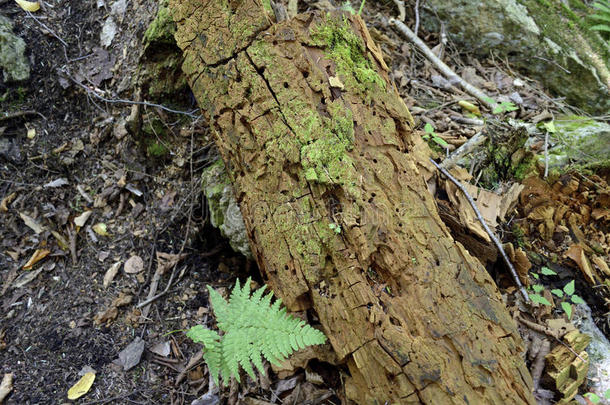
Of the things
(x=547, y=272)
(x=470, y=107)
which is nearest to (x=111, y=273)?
(x=547, y=272)

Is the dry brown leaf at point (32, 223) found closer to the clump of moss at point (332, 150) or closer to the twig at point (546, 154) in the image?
the clump of moss at point (332, 150)

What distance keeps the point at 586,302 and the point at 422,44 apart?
122 inches

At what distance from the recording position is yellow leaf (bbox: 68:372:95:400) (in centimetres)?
278

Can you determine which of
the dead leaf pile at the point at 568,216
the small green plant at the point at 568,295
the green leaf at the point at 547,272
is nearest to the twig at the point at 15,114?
the dead leaf pile at the point at 568,216

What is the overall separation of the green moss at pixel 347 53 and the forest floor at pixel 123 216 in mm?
1303

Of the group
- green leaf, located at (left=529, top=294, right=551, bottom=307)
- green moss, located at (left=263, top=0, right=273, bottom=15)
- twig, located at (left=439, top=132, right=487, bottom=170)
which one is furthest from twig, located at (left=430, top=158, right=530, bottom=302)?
green moss, located at (left=263, top=0, right=273, bottom=15)

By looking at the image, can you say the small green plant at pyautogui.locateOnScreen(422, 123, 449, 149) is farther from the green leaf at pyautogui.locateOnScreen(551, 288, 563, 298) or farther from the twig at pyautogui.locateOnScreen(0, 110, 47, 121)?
the twig at pyautogui.locateOnScreen(0, 110, 47, 121)

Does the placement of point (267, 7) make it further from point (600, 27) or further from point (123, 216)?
point (600, 27)

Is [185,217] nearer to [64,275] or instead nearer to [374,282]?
[64,275]

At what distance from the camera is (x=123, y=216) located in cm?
367

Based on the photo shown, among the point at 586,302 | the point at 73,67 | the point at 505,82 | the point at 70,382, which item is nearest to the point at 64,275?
the point at 70,382

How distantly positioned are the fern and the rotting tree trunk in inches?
6.5

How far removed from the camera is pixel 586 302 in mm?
2969

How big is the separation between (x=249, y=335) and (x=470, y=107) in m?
3.13
